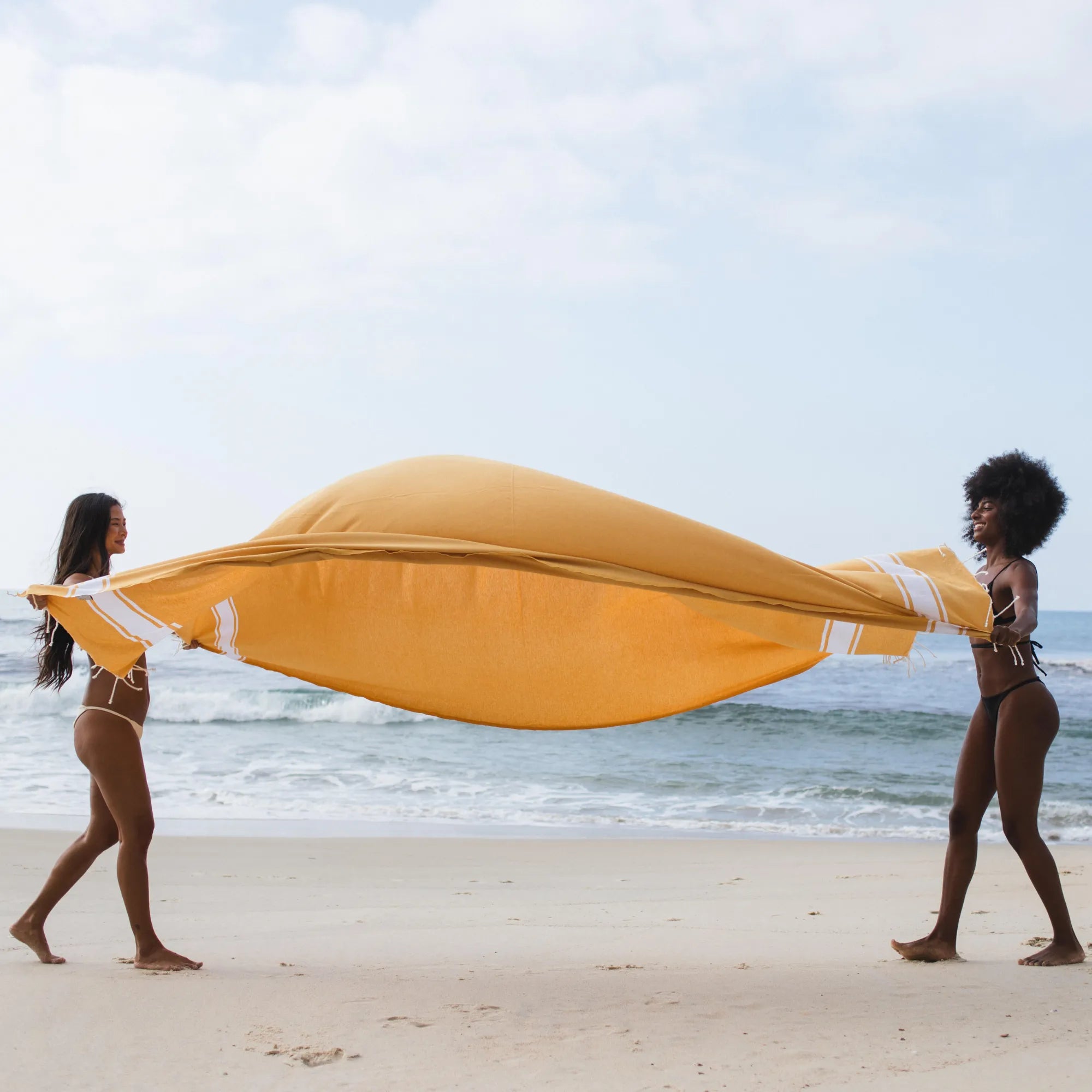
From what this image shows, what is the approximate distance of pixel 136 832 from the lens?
11.0 ft

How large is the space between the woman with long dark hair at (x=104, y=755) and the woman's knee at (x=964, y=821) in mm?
2739

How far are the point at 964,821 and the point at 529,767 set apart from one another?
30.2 ft

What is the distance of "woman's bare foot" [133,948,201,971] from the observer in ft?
11.3

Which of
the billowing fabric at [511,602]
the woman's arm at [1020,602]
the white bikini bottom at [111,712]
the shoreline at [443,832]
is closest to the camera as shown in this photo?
the billowing fabric at [511,602]

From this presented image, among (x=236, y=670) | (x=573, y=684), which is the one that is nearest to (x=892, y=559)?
(x=573, y=684)

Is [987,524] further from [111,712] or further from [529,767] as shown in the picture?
[529,767]

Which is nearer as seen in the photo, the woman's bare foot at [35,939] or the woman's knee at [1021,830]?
the woman's knee at [1021,830]

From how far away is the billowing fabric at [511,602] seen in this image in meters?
3.04

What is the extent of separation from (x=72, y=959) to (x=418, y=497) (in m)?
2.18

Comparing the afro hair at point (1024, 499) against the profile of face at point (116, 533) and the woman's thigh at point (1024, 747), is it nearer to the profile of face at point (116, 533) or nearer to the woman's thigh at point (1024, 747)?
the woman's thigh at point (1024, 747)

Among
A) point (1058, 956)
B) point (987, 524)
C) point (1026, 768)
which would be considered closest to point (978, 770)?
point (1026, 768)

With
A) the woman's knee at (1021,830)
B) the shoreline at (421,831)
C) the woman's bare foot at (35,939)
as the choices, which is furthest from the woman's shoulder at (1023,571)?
the shoreline at (421,831)

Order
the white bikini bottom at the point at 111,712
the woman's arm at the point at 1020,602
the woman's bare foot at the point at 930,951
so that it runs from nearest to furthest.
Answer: the woman's arm at the point at 1020,602 → the white bikini bottom at the point at 111,712 → the woman's bare foot at the point at 930,951

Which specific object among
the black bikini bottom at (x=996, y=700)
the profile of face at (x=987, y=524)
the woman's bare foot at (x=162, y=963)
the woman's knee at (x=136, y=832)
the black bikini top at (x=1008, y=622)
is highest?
the profile of face at (x=987, y=524)
